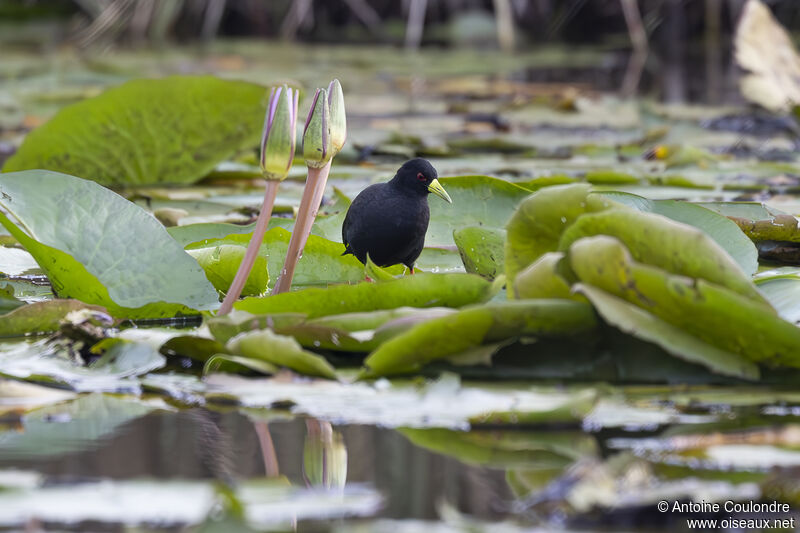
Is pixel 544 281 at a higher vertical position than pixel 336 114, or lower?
lower

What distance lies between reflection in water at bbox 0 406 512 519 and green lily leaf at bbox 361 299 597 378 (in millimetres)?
135

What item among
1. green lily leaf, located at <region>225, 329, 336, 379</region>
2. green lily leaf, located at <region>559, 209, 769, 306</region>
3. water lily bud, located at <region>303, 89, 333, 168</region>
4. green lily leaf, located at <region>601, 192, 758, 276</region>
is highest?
water lily bud, located at <region>303, 89, 333, 168</region>

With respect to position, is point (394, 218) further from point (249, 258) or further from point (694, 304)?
point (694, 304)

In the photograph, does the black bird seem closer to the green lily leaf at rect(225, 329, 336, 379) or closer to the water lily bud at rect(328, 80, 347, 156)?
the water lily bud at rect(328, 80, 347, 156)

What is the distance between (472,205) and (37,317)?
1.01 m

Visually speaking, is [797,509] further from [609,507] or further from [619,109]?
[619,109]

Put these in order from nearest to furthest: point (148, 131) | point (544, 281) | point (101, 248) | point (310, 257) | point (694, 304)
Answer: point (694, 304) → point (544, 281) → point (101, 248) → point (310, 257) → point (148, 131)

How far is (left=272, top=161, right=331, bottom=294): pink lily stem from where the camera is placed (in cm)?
157

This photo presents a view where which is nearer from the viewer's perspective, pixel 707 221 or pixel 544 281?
pixel 544 281

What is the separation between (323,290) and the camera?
152cm

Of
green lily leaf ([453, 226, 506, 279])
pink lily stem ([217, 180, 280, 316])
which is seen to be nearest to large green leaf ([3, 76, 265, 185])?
green lily leaf ([453, 226, 506, 279])

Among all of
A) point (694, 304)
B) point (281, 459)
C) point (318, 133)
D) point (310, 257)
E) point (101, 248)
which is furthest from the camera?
point (310, 257)

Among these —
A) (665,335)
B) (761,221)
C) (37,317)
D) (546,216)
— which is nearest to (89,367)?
(37,317)

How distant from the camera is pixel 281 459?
1.13m
